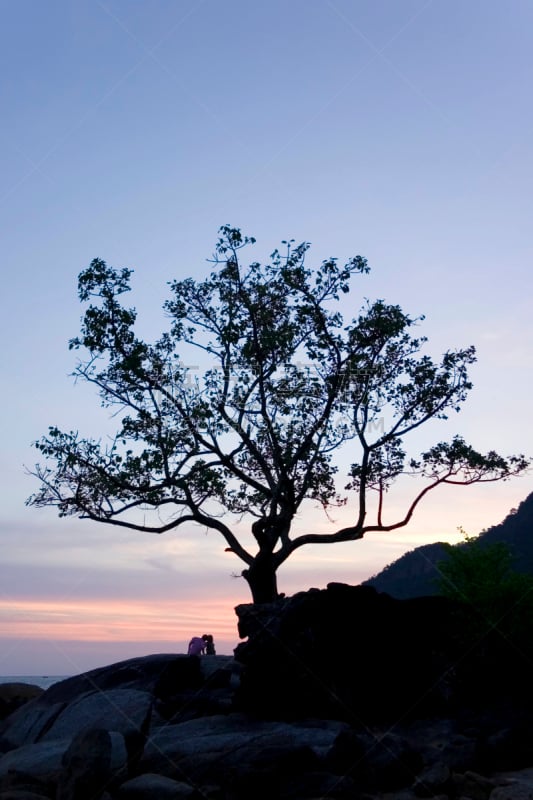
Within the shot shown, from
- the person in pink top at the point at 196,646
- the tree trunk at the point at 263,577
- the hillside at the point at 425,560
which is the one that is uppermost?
the hillside at the point at 425,560

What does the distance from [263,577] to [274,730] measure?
1104cm

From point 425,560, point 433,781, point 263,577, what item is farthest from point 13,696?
point 425,560

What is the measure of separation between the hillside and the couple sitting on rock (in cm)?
6656

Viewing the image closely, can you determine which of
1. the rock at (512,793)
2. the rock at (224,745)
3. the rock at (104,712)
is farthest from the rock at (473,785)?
the rock at (104,712)

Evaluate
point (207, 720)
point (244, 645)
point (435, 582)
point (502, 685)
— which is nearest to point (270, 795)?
point (207, 720)

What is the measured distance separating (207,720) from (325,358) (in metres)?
15.0

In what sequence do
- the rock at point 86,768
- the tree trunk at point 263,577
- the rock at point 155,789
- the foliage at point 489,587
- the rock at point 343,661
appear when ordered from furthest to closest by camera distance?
the tree trunk at point 263,577 < the foliage at point 489,587 < the rock at point 343,661 < the rock at point 86,768 < the rock at point 155,789

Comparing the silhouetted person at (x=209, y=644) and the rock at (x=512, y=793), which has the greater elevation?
the silhouetted person at (x=209, y=644)

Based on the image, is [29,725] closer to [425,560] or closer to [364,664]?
[364,664]

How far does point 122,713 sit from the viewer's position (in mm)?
18438

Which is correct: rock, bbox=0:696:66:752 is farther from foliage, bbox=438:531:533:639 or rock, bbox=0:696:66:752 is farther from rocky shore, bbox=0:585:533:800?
foliage, bbox=438:531:533:639

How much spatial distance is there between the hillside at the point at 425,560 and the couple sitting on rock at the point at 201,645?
2620 inches

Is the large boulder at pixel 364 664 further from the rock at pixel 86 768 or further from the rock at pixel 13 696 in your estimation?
the rock at pixel 13 696

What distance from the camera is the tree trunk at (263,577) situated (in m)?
27.6
